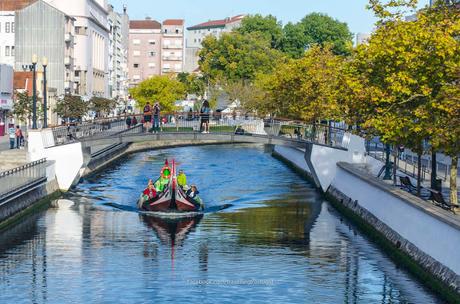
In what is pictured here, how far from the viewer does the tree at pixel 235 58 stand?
169375 mm

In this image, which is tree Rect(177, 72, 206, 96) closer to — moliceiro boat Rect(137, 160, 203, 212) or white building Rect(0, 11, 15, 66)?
white building Rect(0, 11, 15, 66)

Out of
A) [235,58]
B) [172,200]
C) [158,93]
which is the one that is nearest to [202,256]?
[172,200]

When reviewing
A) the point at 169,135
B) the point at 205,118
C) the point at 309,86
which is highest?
the point at 309,86

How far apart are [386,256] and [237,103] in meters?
121

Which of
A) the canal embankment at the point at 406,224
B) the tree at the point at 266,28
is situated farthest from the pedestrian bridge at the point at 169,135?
the tree at the point at 266,28

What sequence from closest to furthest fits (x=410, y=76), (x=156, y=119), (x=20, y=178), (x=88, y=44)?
(x=410, y=76) < (x=20, y=178) < (x=156, y=119) < (x=88, y=44)

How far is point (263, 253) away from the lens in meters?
42.4

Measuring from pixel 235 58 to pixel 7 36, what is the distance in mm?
43536

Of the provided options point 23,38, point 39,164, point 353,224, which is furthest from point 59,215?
point 23,38

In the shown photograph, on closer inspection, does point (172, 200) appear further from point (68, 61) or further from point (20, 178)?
point (68, 61)

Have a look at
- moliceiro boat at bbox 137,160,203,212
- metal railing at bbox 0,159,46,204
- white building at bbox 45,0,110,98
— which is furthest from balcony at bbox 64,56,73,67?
moliceiro boat at bbox 137,160,203,212

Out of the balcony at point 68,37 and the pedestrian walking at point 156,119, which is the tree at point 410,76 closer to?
the pedestrian walking at point 156,119

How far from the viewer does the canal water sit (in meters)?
34.4

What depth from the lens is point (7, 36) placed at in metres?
138
